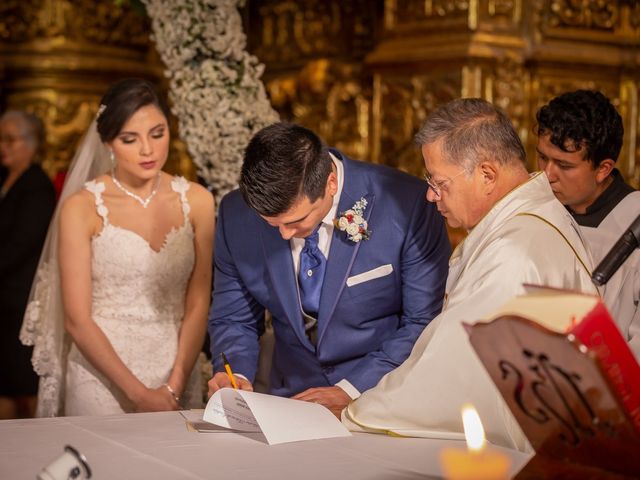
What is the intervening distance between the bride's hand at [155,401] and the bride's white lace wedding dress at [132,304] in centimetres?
20

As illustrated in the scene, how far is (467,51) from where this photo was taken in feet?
17.8

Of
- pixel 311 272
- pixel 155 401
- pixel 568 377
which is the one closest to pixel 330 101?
pixel 155 401

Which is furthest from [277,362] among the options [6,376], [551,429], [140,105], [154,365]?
[6,376]

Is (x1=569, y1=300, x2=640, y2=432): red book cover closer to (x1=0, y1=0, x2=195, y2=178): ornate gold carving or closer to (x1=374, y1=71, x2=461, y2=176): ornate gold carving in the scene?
(x1=374, y1=71, x2=461, y2=176): ornate gold carving

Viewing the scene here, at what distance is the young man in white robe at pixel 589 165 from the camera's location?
3.52m

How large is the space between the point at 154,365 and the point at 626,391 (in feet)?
9.08

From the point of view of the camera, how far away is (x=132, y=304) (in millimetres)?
4277

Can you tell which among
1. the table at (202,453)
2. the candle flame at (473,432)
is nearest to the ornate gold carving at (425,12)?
the table at (202,453)

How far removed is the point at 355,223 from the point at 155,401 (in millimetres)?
1159

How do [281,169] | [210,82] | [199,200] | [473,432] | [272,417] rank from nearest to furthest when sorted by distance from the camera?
1. [473,432]
2. [272,417]
3. [281,169]
4. [199,200]
5. [210,82]

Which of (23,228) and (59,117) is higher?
(59,117)

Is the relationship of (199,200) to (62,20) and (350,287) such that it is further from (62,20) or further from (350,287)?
(62,20)

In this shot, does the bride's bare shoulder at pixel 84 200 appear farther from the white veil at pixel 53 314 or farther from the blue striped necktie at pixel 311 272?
the blue striped necktie at pixel 311 272

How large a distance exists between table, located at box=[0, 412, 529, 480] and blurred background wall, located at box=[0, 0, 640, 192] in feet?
10.1
